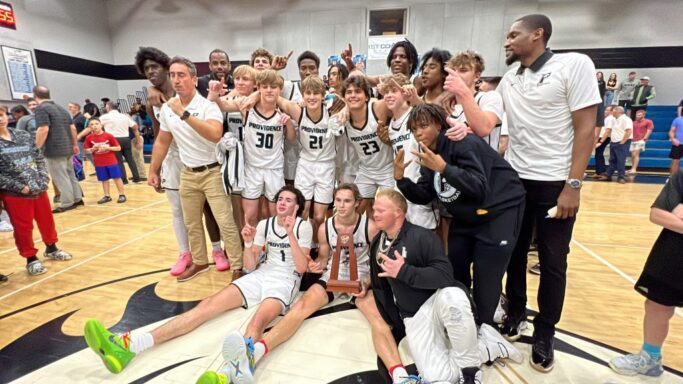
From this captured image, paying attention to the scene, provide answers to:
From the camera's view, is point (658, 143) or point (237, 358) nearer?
point (237, 358)

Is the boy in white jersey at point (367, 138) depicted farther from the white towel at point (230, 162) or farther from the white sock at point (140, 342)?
the white sock at point (140, 342)

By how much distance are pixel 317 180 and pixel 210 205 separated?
114cm

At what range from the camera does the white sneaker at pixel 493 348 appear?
2209 millimetres

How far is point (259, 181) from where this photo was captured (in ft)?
11.0

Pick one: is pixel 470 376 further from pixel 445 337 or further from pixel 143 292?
pixel 143 292

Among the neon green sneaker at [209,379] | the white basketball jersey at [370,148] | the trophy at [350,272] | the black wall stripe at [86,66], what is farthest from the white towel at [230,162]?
the black wall stripe at [86,66]

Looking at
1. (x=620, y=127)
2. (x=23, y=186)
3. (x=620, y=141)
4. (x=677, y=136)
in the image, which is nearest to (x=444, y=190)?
(x=23, y=186)

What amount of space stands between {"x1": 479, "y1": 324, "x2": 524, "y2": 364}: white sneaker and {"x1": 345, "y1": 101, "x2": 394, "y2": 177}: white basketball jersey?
5.14 feet

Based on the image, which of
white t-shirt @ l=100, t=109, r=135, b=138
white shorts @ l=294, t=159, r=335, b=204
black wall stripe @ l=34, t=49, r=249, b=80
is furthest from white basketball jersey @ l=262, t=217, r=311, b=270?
black wall stripe @ l=34, t=49, r=249, b=80

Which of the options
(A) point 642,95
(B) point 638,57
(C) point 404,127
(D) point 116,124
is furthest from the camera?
(B) point 638,57

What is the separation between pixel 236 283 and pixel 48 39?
17468 mm

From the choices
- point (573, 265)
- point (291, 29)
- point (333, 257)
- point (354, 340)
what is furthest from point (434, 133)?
point (291, 29)

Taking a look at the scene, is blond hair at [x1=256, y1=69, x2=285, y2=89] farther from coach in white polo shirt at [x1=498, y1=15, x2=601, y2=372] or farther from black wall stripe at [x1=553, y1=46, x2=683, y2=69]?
black wall stripe at [x1=553, y1=46, x2=683, y2=69]

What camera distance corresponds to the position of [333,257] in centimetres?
279
